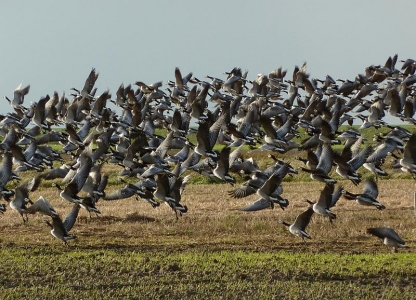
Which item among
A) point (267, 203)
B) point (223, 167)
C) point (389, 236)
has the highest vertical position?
point (223, 167)

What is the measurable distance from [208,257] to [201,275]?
6.50 ft

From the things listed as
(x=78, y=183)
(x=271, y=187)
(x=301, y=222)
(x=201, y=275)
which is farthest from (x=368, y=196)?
(x=78, y=183)

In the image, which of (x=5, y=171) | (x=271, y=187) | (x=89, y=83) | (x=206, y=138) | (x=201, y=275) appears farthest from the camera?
(x=89, y=83)

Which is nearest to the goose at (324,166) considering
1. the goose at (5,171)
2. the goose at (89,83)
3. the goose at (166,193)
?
the goose at (166,193)

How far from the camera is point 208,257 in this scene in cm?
1720

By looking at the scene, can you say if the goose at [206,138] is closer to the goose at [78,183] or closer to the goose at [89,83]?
the goose at [78,183]

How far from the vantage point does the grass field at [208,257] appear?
551 inches

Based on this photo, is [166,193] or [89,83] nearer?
[166,193]

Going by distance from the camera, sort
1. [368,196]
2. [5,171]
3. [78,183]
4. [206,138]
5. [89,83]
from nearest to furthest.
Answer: [368,196], [78,183], [206,138], [5,171], [89,83]

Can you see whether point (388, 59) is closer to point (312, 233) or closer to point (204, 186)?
point (204, 186)

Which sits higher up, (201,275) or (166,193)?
(166,193)

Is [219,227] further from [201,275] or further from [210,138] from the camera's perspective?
[201,275]

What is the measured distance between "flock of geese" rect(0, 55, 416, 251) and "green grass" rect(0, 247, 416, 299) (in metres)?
1.11

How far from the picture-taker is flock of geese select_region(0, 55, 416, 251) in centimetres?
1998
